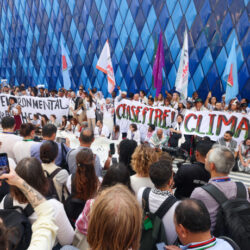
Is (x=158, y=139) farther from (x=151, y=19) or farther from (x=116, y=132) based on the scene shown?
(x=151, y=19)

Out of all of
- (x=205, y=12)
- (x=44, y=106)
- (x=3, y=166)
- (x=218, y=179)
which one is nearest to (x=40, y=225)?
(x=3, y=166)

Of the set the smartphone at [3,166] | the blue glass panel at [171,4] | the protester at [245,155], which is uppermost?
the blue glass panel at [171,4]

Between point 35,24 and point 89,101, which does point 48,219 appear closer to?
point 89,101

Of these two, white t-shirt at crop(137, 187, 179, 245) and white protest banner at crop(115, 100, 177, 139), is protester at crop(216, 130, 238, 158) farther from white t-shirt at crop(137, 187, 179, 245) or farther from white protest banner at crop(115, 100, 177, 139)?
white t-shirt at crop(137, 187, 179, 245)

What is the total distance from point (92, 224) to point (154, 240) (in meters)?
0.79

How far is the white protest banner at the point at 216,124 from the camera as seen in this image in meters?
5.50

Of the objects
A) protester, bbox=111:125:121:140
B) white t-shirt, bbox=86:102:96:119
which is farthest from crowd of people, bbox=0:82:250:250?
white t-shirt, bbox=86:102:96:119

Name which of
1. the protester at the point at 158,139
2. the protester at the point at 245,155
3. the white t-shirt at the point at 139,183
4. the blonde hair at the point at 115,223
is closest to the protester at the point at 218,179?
the white t-shirt at the point at 139,183

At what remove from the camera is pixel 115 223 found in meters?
1.24

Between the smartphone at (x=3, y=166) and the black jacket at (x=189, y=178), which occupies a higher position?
the smartphone at (x=3, y=166)

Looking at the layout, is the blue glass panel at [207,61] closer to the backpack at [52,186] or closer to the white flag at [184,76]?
the white flag at [184,76]

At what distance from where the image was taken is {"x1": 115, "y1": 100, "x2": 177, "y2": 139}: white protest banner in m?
6.51

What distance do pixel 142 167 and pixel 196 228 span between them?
1138 millimetres

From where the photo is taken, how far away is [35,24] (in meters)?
18.9
